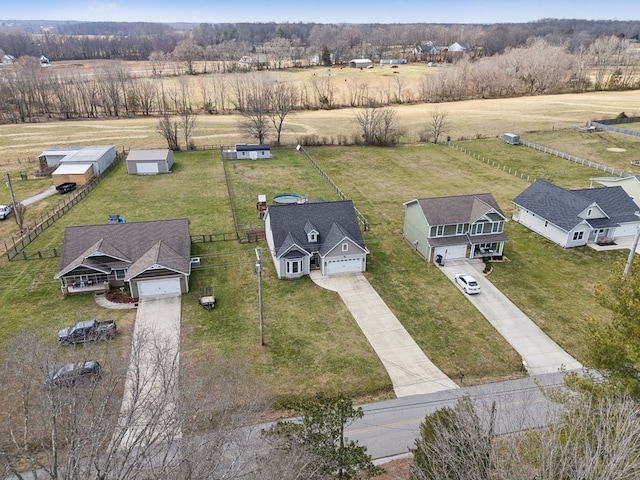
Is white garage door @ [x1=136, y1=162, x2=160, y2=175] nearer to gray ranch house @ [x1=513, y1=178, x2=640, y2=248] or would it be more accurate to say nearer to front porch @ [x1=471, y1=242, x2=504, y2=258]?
front porch @ [x1=471, y1=242, x2=504, y2=258]

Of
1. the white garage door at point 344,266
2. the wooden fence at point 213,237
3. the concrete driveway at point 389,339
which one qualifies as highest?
the white garage door at point 344,266

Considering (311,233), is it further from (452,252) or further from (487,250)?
(487,250)

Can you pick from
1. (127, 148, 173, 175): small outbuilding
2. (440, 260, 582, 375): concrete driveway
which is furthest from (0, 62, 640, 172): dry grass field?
(440, 260, 582, 375): concrete driveway

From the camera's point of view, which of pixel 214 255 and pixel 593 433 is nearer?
pixel 593 433

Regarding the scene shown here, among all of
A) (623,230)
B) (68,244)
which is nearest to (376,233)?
(623,230)

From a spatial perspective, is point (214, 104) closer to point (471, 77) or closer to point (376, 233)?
point (471, 77)

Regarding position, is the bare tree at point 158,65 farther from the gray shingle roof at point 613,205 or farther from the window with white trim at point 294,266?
the gray shingle roof at point 613,205

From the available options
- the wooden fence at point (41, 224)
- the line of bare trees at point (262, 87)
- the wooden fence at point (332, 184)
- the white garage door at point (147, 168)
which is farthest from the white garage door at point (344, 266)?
the line of bare trees at point (262, 87)
